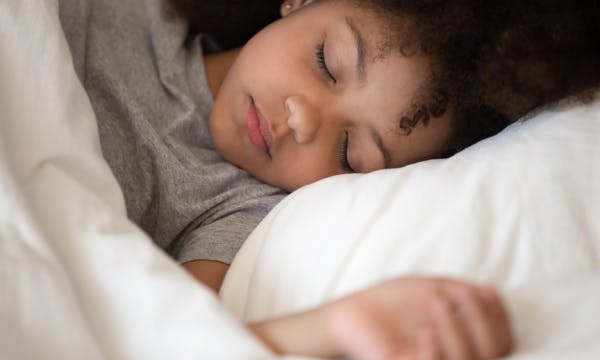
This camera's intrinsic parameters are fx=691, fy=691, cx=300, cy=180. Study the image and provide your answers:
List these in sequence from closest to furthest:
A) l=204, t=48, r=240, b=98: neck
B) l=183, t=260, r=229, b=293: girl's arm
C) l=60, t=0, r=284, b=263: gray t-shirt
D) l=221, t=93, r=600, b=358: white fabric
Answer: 1. l=221, t=93, r=600, b=358: white fabric
2. l=183, t=260, r=229, b=293: girl's arm
3. l=60, t=0, r=284, b=263: gray t-shirt
4. l=204, t=48, r=240, b=98: neck

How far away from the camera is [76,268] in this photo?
0.61 m

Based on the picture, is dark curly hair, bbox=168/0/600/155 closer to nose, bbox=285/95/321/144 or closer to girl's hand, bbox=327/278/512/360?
nose, bbox=285/95/321/144

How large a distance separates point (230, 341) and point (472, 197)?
33 cm

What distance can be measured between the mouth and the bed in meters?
0.19

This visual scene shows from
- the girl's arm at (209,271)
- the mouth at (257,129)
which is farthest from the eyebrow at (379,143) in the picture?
the girl's arm at (209,271)

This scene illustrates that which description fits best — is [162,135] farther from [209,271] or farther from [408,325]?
[408,325]

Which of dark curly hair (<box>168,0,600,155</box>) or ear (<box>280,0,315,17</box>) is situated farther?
ear (<box>280,0,315,17</box>)

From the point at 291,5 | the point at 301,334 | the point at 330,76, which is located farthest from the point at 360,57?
the point at 301,334

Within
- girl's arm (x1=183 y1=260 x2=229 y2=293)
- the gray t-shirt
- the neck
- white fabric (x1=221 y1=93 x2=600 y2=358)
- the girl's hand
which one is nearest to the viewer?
the girl's hand

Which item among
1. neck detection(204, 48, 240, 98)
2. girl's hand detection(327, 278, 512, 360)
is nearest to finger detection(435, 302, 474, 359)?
girl's hand detection(327, 278, 512, 360)

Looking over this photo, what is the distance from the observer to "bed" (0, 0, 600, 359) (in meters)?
0.56

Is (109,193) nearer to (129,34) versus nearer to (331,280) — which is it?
(331,280)

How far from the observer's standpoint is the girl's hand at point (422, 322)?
55 cm

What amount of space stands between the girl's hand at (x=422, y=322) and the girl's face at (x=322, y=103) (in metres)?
0.40
